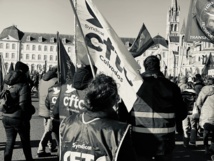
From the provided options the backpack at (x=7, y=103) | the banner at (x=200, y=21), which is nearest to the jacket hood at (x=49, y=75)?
the backpack at (x=7, y=103)

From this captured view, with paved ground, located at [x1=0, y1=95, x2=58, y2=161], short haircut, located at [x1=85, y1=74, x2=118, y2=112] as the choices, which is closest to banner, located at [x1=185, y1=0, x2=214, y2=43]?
paved ground, located at [x1=0, y1=95, x2=58, y2=161]

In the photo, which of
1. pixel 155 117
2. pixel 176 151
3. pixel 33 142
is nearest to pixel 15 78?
pixel 155 117

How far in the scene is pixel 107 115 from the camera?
8.06ft

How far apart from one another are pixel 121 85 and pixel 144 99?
61 cm

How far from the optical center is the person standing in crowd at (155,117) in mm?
3984

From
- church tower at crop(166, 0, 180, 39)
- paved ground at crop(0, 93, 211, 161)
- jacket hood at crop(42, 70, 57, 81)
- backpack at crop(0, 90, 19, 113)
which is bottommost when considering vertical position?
paved ground at crop(0, 93, 211, 161)

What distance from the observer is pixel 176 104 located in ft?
13.4

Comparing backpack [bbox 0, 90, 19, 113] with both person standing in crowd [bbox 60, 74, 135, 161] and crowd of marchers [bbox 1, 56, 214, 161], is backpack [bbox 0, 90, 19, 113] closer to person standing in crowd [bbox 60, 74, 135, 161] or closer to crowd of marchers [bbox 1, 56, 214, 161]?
crowd of marchers [bbox 1, 56, 214, 161]

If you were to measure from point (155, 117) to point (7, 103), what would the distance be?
7.86 feet

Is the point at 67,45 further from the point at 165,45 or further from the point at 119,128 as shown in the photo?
the point at 119,128

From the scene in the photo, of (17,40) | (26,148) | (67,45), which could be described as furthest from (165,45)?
(26,148)

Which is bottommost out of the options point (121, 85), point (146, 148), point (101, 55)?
point (146, 148)

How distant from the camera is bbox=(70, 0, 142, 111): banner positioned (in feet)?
11.4

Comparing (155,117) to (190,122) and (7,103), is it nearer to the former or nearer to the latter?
(7,103)
